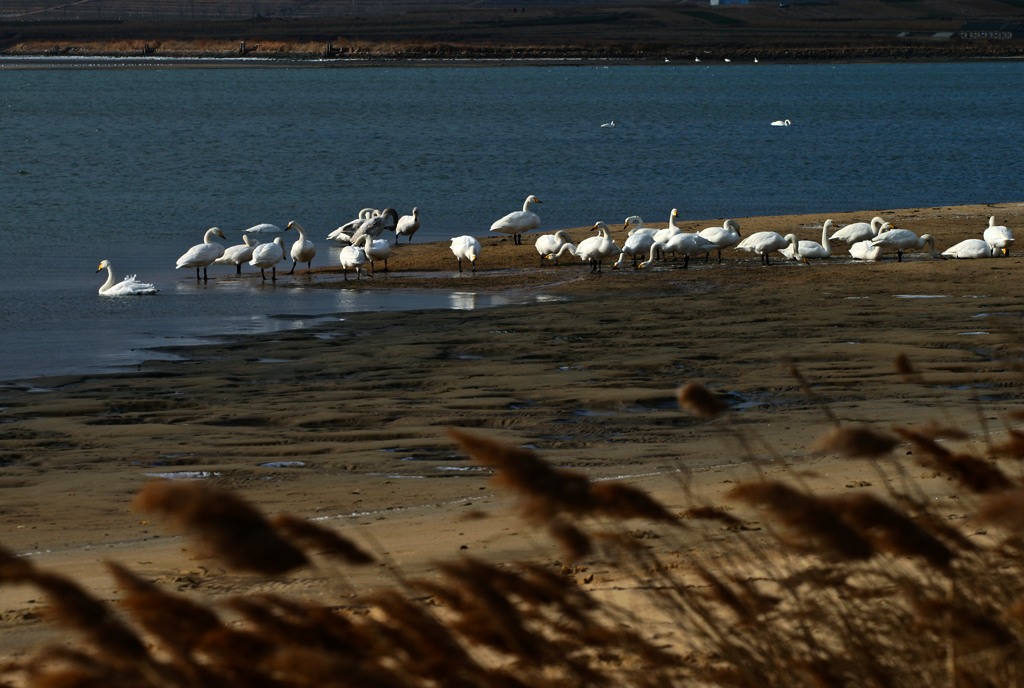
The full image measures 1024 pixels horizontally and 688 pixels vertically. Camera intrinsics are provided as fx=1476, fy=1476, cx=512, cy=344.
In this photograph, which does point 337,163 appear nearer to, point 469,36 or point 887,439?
point 887,439

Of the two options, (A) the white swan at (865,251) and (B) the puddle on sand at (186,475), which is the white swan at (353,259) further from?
(B) the puddle on sand at (186,475)

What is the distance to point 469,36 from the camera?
4865 inches

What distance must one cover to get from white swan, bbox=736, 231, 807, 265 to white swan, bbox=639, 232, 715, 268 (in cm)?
50

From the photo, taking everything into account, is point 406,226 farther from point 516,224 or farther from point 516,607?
point 516,607

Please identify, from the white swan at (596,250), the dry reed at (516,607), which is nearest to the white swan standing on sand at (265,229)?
the white swan at (596,250)

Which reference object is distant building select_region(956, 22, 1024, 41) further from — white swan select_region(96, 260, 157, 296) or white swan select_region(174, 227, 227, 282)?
white swan select_region(96, 260, 157, 296)

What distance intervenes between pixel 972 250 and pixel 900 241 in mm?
925

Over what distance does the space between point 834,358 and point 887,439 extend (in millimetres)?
10026

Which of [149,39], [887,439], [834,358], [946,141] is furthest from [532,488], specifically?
[149,39]

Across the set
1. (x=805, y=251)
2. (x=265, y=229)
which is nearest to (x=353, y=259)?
(x=805, y=251)

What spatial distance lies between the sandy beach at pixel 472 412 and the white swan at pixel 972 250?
161 centimetres

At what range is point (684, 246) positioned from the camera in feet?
65.1

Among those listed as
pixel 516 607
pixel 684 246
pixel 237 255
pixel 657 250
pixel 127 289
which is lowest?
pixel 127 289

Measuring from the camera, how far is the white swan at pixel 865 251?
1969cm
